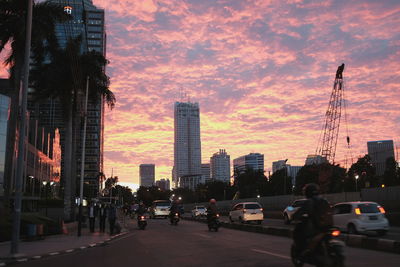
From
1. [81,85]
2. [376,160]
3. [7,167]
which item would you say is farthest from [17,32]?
[376,160]

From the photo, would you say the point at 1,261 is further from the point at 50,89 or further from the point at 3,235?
the point at 50,89

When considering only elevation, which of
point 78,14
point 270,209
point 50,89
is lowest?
point 270,209

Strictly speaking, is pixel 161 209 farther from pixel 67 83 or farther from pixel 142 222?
pixel 142 222

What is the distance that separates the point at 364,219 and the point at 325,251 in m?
12.8

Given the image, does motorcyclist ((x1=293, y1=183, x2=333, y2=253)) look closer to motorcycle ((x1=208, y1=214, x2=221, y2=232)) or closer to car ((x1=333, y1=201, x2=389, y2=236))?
car ((x1=333, y1=201, x2=389, y2=236))

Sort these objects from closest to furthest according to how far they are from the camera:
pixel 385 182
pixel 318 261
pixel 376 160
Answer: pixel 318 261 → pixel 385 182 → pixel 376 160

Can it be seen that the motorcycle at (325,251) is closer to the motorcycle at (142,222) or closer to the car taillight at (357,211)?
the car taillight at (357,211)

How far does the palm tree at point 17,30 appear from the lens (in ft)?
85.1

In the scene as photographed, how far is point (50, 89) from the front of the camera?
3666 cm

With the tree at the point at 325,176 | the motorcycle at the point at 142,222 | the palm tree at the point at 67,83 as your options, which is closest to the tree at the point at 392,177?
the tree at the point at 325,176

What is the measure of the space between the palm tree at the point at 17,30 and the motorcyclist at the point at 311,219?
21.6 m

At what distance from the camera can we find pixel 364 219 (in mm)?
18938

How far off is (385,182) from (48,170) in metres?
79.8

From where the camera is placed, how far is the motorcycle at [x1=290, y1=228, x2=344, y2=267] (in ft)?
23.8
